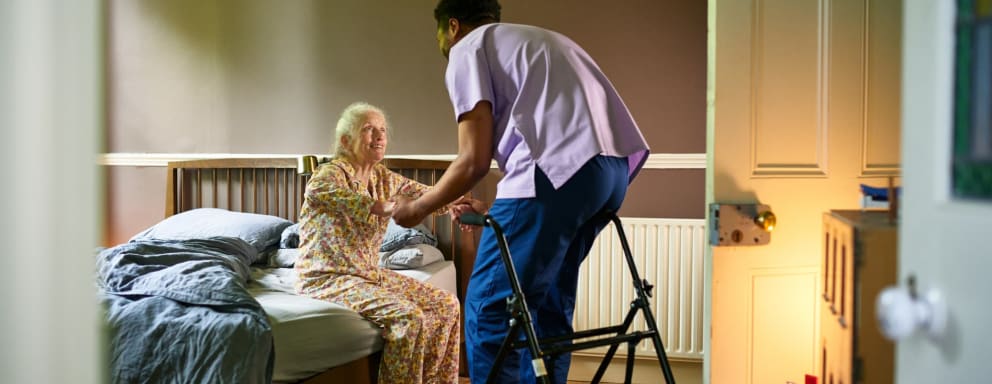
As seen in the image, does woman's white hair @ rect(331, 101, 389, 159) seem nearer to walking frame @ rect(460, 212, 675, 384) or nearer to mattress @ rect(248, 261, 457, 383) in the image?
mattress @ rect(248, 261, 457, 383)

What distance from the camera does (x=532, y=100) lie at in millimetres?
1678

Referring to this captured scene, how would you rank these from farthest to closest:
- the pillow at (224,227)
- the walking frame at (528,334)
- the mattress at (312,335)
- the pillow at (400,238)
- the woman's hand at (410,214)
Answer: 1. the pillow at (224,227)
2. the pillow at (400,238)
3. the mattress at (312,335)
4. the woman's hand at (410,214)
5. the walking frame at (528,334)

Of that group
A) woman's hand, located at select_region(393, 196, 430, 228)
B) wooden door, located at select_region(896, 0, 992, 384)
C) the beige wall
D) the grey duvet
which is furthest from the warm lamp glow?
wooden door, located at select_region(896, 0, 992, 384)

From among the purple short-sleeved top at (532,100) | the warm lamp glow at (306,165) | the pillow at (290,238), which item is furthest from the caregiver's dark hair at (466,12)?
the pillow at (290,238)

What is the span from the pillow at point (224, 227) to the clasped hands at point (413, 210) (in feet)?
3.27

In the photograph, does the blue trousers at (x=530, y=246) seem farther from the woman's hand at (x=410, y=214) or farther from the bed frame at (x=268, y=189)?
the bed frame at (x=268, y=189)

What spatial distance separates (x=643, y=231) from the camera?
314 cm

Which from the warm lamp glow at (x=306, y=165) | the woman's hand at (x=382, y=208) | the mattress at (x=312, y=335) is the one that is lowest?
the mattress at (x=312, y=335)

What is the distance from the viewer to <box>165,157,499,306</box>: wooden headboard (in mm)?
3375

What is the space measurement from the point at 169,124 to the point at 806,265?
10.9 feet

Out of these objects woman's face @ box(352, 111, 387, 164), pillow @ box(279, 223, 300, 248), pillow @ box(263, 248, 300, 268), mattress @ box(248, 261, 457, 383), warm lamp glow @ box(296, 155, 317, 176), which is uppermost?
woman's face @ box(352, 111, 387, 164)

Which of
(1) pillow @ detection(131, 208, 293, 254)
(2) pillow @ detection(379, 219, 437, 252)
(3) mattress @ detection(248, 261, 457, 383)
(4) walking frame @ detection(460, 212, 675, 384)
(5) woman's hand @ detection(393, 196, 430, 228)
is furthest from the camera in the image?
(1) pillow @ detection(131, 208, 293, 254)

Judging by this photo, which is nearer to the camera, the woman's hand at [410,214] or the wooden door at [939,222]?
the wooden door at [939,222]

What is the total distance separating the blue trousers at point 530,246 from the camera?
1623 millimetres
